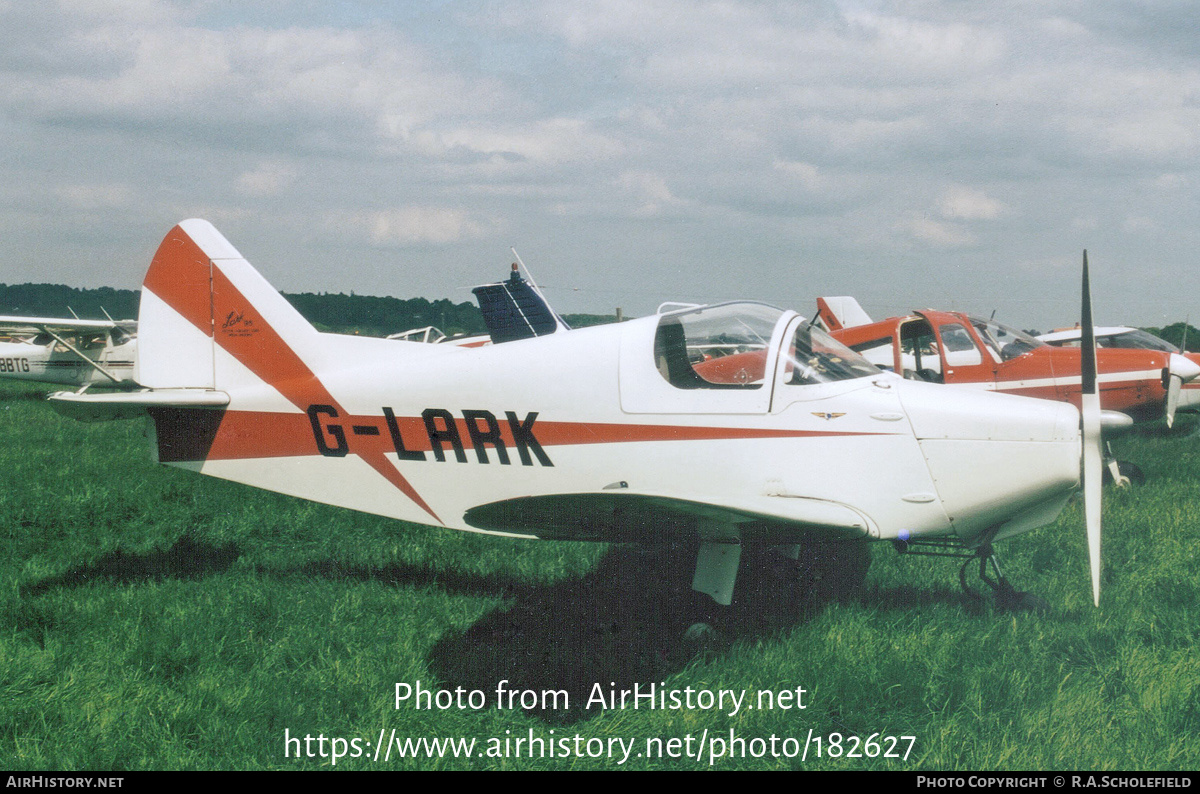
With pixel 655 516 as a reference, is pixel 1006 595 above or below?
below

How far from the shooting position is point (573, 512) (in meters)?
3.67

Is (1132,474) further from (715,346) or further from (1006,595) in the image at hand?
(715,346)

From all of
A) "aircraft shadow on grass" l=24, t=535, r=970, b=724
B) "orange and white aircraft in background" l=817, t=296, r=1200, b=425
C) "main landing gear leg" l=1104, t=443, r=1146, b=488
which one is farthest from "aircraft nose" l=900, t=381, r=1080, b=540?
"main landing gear leg" l=1104, t=443, r=1146, b=488

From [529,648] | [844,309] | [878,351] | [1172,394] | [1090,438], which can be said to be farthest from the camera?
[844,309]

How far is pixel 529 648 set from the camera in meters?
4.13

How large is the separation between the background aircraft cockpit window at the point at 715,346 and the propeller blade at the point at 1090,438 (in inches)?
59.6

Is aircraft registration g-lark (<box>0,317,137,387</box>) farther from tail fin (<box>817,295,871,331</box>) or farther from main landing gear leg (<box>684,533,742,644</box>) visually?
main landing gear leg (<box>684,533,742,644</box>)

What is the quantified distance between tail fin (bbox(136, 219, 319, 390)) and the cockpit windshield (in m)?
6.91

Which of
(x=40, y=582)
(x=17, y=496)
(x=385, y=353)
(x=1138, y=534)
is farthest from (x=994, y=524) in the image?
(x=17, y=496)

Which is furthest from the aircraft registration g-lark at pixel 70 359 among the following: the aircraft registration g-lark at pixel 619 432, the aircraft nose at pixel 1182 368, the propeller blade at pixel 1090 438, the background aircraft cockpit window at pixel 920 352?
the aircraft nose at pixel 1182 368

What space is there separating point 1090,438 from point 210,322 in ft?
17.7

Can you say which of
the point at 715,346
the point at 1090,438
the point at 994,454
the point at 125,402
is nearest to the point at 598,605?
the point at 715,346

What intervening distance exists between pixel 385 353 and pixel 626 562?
2.24 metres
